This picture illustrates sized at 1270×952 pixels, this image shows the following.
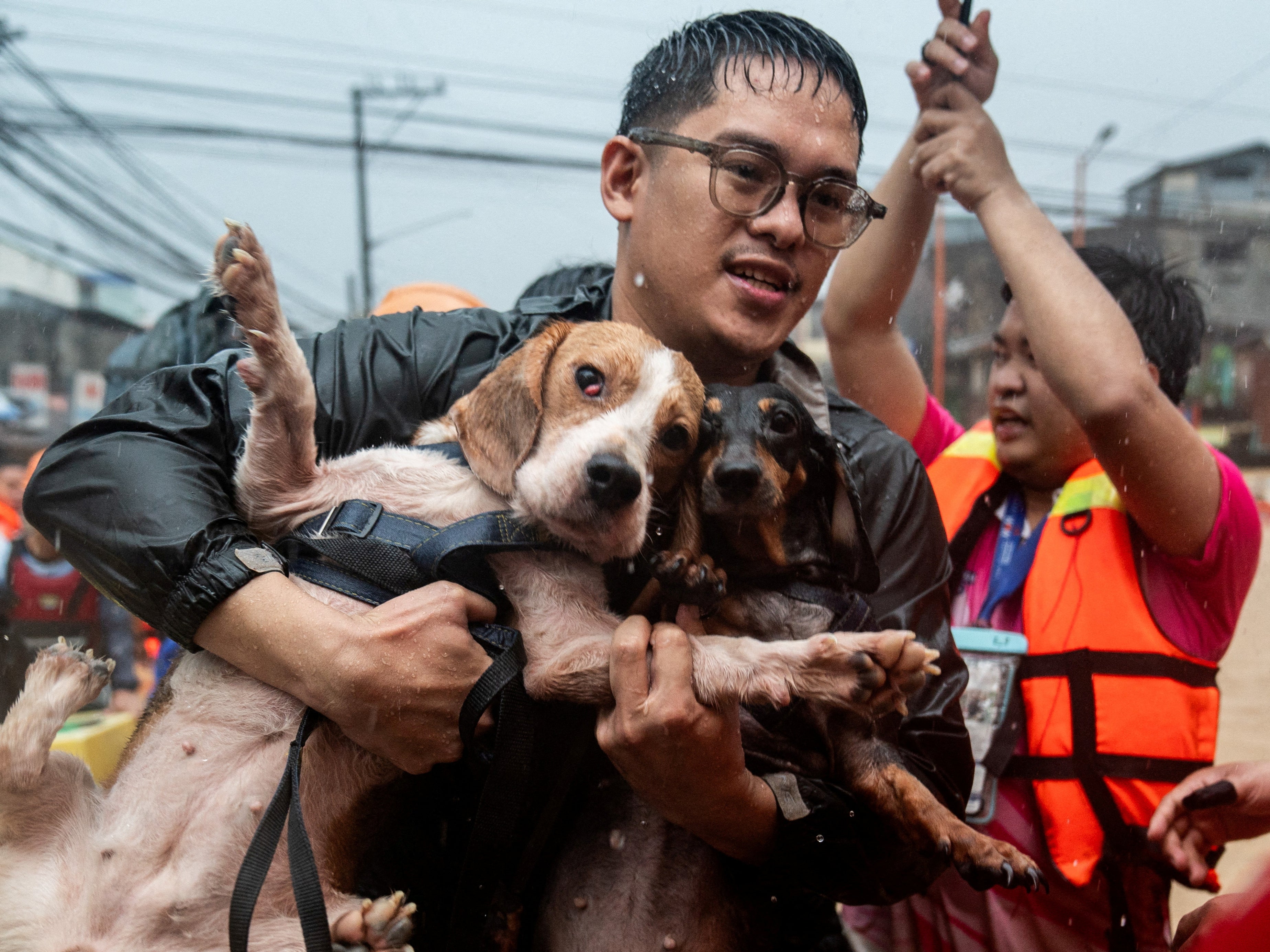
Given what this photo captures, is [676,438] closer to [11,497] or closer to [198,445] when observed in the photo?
[198,445]

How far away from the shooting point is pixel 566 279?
254cm

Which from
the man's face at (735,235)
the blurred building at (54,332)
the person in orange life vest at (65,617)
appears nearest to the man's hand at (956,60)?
the man's face at (735,235)

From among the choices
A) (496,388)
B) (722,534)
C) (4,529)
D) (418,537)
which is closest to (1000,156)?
(722,534)

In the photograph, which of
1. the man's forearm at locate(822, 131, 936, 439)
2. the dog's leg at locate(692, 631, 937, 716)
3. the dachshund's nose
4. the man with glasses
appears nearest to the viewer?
the dog's leg at locate(692, 631, 937, 716)

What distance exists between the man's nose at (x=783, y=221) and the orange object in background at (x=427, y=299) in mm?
983

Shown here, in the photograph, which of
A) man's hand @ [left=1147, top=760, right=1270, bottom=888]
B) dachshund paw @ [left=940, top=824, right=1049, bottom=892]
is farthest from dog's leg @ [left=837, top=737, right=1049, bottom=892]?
man's hand @ [left=1147, top=760, right=1270, bottom=888]

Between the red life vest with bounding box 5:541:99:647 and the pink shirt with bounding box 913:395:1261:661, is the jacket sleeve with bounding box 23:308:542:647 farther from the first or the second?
the pink shirt with bounding box 913:395:1261:661

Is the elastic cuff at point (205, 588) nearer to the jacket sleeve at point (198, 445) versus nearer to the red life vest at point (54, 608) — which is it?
the jacket sleeve at point (198, 445)

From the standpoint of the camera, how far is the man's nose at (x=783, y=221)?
1.69 metres

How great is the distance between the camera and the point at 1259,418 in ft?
9.18

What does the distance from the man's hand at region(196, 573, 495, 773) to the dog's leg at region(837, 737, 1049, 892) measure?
0.79 m

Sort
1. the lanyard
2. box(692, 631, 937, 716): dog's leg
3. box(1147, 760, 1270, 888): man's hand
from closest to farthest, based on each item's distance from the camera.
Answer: box(692, 631, 937, 716): dog's leg
box(1147, 760, 1270, 888): man's hand
the lanyard

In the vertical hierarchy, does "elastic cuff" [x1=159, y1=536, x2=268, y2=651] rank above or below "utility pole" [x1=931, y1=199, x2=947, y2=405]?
below

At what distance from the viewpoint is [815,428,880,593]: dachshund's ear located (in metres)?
1.79
